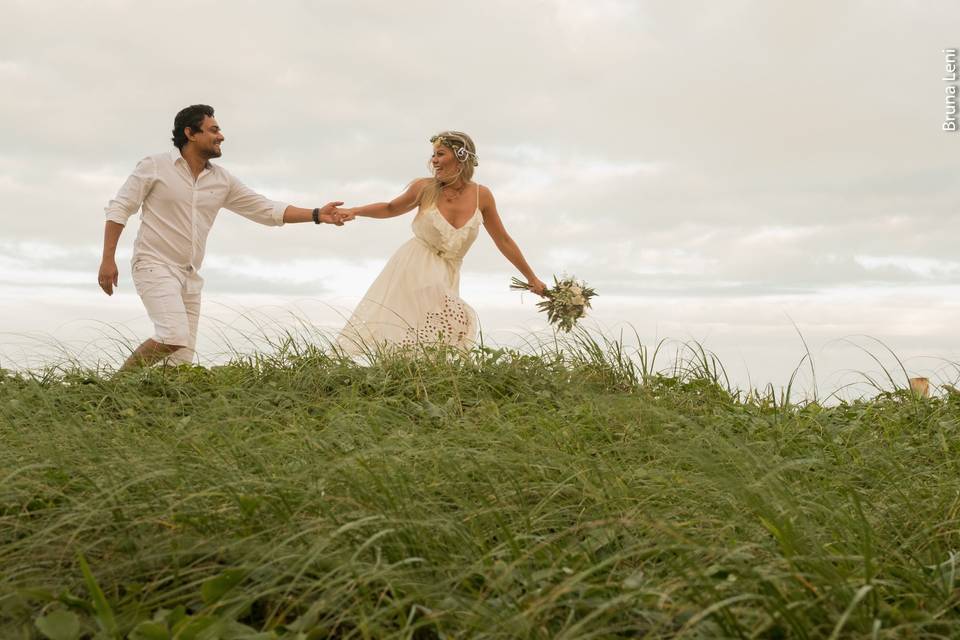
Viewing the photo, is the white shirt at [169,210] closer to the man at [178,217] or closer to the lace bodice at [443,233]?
the man at [178,217]

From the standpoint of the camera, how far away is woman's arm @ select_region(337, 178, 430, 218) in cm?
1085

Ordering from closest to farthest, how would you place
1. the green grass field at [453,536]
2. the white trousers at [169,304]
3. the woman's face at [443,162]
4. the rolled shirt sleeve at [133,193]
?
the green grass field at [453,536] < the white trousers at [169,304] < the rolled shirt sleeve at [133,193] < the woman's face at [443,162]

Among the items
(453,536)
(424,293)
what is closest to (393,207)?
(424,293)

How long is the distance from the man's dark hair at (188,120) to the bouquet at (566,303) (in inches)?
158

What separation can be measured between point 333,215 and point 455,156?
1.45 meters

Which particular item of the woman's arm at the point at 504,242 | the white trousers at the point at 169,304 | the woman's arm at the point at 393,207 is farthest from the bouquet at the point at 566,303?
the white trousers at the point at 169,304

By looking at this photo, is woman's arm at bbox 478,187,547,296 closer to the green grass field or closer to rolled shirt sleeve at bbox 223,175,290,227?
rolled shirt sleeve at bbox 223,175,290,227

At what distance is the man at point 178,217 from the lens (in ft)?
32.3

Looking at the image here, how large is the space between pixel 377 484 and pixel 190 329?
703 cm

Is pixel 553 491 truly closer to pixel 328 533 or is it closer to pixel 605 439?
pixel 328 533

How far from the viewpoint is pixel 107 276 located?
391 inches

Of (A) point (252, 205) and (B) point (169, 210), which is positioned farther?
(A) point (252, 205)

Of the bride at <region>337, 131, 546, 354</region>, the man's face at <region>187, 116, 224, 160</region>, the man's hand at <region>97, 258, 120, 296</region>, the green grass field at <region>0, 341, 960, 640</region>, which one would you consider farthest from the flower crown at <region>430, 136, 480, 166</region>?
the green grass field at <region>0, 341, 960, 640</region>

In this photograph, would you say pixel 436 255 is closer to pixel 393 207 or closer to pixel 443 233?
pixel 443 233
